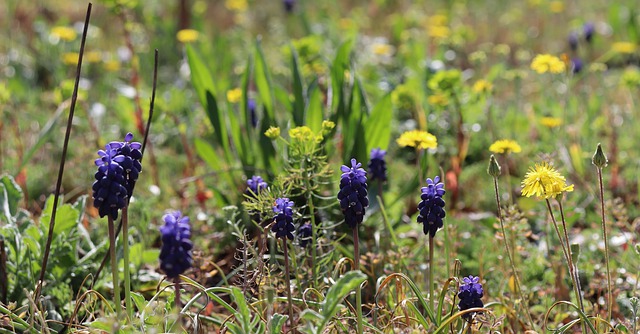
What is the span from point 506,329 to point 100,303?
1.44 metres

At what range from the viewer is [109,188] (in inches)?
76.4

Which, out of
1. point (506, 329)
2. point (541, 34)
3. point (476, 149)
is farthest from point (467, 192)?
point (541, 34)

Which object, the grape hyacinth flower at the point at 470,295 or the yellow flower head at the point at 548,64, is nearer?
the grape hyacinth flower at the point at 470,295

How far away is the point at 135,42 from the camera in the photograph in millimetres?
6102

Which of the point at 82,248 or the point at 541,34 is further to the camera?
the point at 541,34

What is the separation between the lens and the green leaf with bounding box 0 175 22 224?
113 inches

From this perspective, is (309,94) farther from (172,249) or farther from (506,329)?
(172,249)

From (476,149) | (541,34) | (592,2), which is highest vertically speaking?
(592,2)

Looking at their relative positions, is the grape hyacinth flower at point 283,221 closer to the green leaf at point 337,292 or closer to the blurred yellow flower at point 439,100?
the green leaf at point 337,292

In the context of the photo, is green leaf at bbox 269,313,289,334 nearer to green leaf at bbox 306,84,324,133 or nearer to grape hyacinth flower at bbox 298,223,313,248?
grape hyacinth flower at bbox 298,223,313,248

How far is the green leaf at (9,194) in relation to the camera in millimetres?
2859

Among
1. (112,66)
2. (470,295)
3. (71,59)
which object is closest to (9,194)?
(470,295)

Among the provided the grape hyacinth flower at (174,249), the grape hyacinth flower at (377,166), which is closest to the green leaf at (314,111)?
the grape hyacinth flower at (377,166)

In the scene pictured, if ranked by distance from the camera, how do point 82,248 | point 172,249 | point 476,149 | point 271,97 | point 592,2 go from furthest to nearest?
point 592,2, point 476,149, point 271,97, point 82,248, point 172,249
